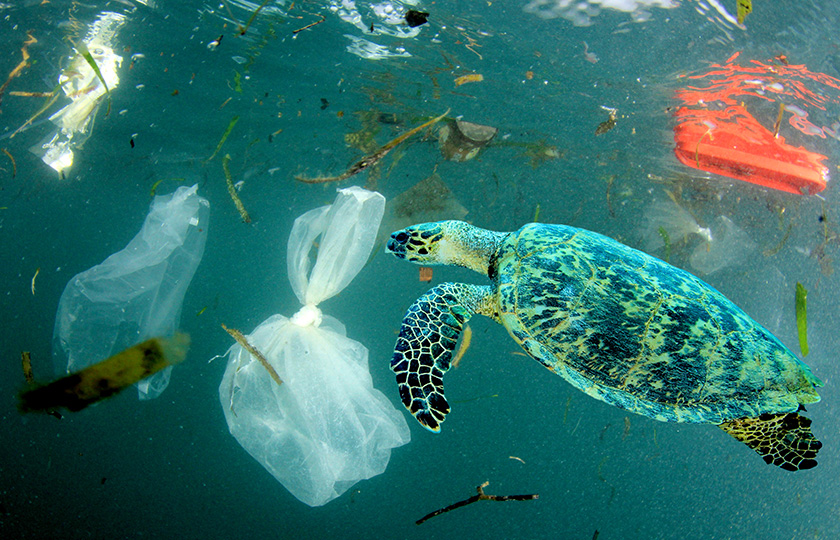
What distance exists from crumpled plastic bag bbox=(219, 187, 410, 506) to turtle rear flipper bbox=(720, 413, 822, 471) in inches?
87.0

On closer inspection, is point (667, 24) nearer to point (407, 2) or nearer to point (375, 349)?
point (407, 2)

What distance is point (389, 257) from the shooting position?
3689 mm

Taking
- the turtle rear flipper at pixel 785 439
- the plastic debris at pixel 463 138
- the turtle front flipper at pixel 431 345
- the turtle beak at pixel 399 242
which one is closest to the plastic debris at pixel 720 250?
the turtle rear flipper at pixel 785 439

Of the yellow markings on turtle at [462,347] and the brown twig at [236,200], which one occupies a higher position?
the brown twig at [236,200]

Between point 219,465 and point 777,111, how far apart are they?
281 inches

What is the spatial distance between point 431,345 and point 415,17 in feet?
10.4

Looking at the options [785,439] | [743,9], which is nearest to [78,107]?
[743,9]

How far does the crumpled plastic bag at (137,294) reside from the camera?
2734mm

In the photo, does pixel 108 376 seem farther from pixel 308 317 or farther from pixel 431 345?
pixel 431 345

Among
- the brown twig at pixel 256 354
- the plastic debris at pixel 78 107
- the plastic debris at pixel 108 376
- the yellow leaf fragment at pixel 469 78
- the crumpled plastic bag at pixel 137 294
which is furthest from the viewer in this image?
the plastic debris at pixel 78 107

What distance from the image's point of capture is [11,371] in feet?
11.6

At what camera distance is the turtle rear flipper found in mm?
1983

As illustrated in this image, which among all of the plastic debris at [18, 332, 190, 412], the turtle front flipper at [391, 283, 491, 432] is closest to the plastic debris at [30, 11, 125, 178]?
the plastic debris at [18, 332, 190, 412]

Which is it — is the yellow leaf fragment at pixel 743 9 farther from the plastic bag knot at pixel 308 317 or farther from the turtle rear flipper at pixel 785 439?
the plastic bag knot at pixel 308 317
